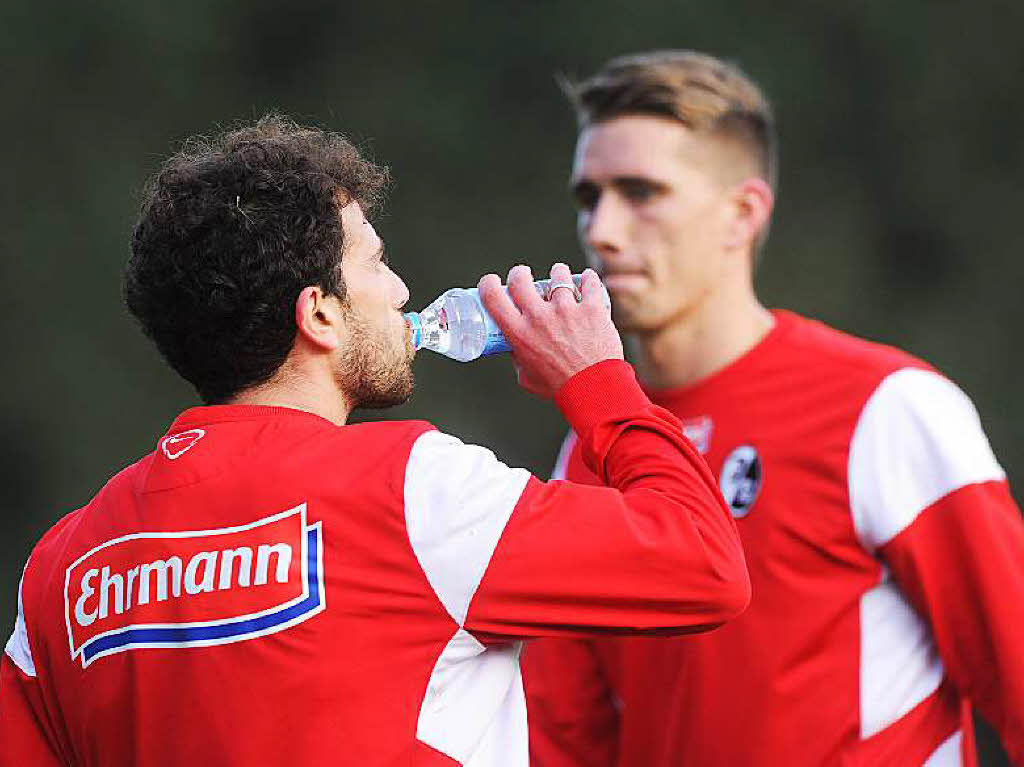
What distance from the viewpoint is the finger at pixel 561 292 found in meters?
2.20

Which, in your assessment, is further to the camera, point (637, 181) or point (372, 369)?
point (637, 181)

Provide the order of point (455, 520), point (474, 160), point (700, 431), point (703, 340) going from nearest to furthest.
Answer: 1. point (455, 520)
2. point (700, 431)
3. point (703, 340)
4. point (474, 160)

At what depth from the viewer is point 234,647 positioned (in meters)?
1.94

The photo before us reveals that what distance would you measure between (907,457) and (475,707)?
45.5 inches

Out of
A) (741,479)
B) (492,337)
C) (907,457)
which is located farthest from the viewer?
(741,479)

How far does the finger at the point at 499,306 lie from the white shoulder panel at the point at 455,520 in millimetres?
312

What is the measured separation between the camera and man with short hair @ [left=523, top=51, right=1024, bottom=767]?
2801 millimetres

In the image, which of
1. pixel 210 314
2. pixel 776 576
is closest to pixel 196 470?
pixel 210 314

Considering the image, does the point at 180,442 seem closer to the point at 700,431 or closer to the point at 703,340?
the point at 700,431

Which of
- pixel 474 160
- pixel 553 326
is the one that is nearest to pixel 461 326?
pixel 553 326

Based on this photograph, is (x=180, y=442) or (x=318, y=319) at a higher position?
(x=318, y=319)

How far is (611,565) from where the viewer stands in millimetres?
1923

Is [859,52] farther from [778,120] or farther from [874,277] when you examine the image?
[874,277]

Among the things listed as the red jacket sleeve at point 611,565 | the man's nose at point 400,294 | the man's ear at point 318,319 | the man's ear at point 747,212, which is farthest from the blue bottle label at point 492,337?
the man's ear at point 747,212
